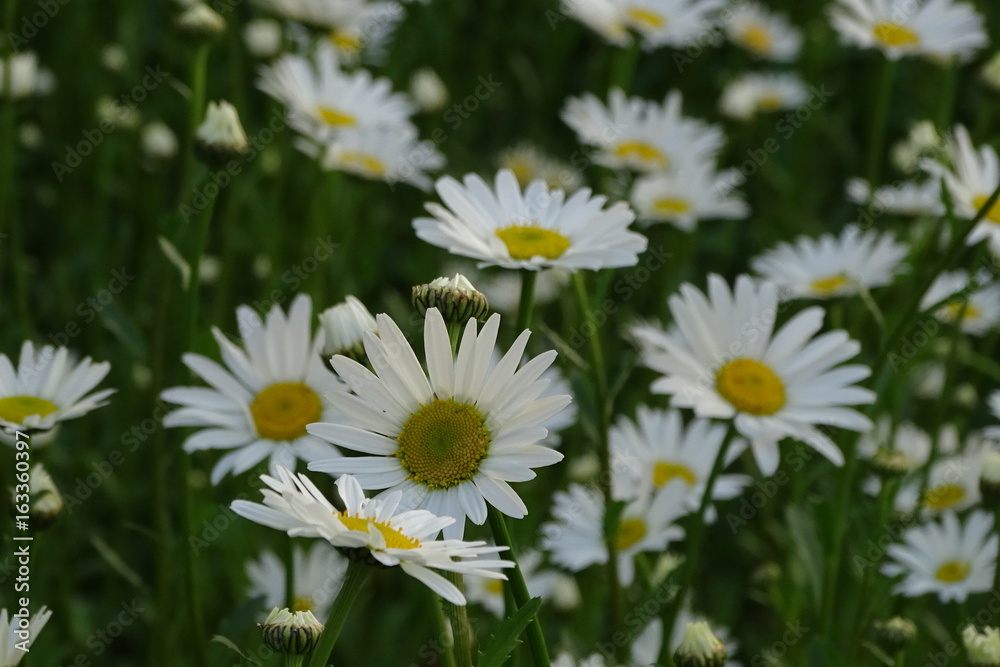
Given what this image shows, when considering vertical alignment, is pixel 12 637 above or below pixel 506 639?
below

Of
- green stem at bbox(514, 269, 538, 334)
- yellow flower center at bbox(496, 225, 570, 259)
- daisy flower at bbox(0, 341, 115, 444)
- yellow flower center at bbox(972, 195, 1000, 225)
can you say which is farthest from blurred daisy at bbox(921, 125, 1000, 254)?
daisy flower at bbox(0, 341, 115, 444)

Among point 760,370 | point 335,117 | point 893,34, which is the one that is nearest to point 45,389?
point 760,370

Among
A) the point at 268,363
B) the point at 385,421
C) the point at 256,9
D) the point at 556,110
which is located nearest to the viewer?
the point at 385,421

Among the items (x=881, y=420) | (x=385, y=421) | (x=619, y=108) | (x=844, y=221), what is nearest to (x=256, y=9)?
(x=619, y=108)

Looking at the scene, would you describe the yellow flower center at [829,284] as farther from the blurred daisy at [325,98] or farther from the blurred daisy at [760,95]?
the blurred daisy at [760,95]

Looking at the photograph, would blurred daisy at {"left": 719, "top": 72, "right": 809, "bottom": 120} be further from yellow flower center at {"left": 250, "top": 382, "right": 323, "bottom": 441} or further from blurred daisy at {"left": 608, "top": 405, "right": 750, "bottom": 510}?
yellow flower center at {"left": 250, "top": 382, "right": 323, "bottom": 441}

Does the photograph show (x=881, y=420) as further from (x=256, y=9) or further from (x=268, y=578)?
(x=256, y=9)

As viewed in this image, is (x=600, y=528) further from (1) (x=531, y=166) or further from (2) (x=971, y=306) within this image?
(1) (x=531, y=166)
